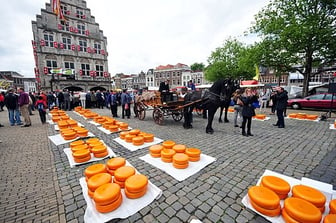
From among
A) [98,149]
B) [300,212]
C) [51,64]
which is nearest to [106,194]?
[98,149]

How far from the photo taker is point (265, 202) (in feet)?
6.30

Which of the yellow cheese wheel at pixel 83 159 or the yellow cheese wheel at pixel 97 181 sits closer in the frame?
the yellow cheese wheel at pixel 97 181

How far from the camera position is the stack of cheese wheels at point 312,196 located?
6.22 feet

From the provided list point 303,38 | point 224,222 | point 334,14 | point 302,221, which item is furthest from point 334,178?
point 334,14

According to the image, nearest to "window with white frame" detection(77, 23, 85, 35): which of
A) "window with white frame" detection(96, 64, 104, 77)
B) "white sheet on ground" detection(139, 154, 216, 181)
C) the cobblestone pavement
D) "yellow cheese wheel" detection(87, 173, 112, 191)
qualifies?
"window with white frame" detection(96, 64, 104, 77)

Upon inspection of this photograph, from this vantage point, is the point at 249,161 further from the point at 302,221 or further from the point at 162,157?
the point at 162,157

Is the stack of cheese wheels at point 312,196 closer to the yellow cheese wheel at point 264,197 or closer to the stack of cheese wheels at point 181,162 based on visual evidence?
→ the yellow cheese wheel at point 264,197

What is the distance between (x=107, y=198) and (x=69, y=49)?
98.9ft

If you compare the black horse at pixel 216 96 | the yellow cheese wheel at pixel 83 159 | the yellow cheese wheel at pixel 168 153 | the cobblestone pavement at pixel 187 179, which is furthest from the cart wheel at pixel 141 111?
the yellow cheese wheel at pixel 168 153

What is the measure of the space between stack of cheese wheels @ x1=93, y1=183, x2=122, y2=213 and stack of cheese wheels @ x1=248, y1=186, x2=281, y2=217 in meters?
1.98

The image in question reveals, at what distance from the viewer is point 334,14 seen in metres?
12.5

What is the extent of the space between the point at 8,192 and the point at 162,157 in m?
3.00

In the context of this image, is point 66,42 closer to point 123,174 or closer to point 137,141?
point 137,141

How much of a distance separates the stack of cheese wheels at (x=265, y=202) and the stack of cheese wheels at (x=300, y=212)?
10cm
